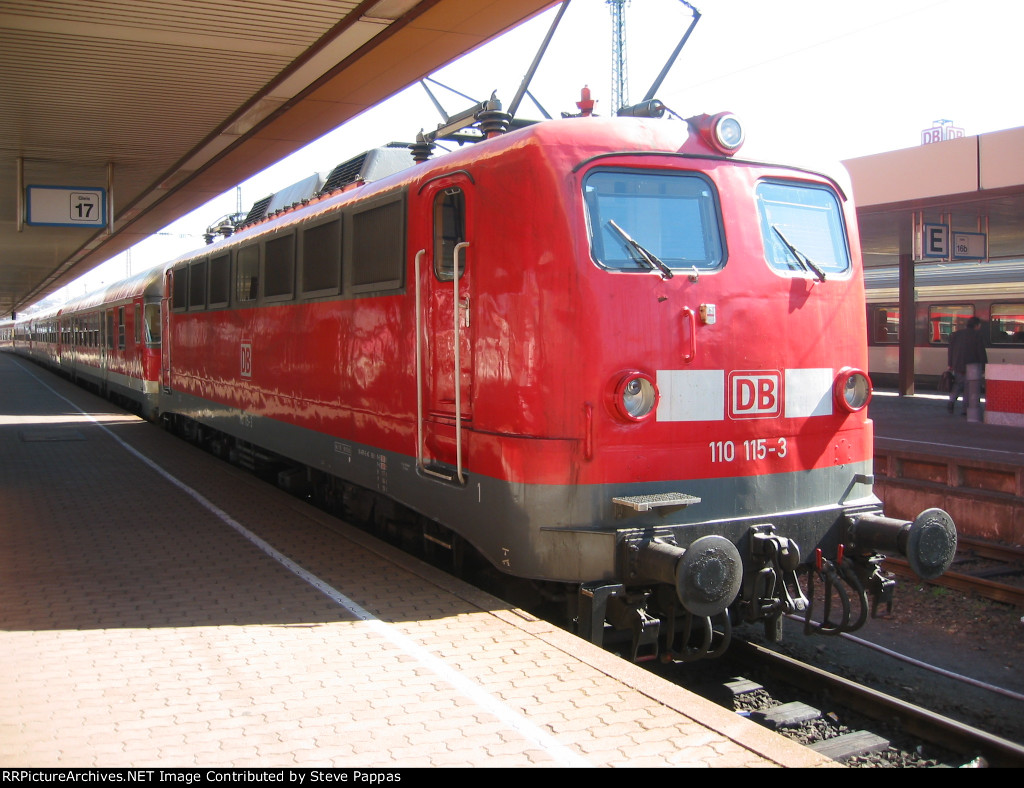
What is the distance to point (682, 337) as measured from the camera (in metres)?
5.04

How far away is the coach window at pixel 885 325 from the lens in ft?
78.8

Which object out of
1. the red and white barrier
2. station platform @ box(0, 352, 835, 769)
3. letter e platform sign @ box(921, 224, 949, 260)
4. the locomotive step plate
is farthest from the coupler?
Answer: letter e platform sign @ box(921, 224, 949, 260)

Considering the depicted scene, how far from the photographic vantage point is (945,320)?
23.1 metres

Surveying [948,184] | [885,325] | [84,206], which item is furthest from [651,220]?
[885,325]

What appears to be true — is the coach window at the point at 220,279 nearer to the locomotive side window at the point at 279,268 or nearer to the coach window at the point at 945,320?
the locomotive side window at the point at 279,268

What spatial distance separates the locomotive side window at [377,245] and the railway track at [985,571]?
533 cm

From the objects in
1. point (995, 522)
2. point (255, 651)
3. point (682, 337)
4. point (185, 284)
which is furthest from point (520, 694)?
point (185, 284)

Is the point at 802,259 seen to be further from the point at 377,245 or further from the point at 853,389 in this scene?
the point at 377,245

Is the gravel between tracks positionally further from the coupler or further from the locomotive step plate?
the locomotive step plate

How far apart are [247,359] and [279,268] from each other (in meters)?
1.52

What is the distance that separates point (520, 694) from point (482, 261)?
2.46 m

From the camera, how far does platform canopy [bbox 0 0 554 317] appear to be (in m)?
7.73

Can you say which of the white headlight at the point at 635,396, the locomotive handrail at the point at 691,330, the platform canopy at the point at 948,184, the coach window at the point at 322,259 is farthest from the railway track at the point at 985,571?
the platform canopy at the point at 948,184

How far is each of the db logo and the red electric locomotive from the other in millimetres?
12
